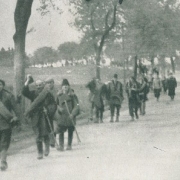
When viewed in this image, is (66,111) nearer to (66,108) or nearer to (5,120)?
(66,108)

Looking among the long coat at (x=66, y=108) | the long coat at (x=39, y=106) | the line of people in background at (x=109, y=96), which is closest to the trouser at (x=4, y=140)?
the long coat at (x=39, y=106)

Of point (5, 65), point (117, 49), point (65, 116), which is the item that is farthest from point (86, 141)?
point (5, 65)

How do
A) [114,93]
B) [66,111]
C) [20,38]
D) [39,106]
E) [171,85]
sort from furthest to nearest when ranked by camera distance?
1. [171,85]
2. [114,93]
3. [20,38]
4. [66,111]
5. [39,106]

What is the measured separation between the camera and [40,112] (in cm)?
1097

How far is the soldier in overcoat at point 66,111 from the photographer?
39.1 feet

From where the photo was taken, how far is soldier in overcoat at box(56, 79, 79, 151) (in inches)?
469

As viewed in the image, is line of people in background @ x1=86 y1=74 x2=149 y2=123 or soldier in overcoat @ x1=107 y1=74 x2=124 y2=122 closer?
line of people in background @ x1=86 y1=74 x2=149 y2=123

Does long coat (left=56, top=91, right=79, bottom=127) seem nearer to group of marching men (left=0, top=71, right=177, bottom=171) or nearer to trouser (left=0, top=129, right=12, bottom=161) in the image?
group of marching men (left=0, top=71, right=177, bottom=171)

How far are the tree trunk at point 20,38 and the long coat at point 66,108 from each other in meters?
4.88

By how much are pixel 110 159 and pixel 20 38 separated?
7.49 meters

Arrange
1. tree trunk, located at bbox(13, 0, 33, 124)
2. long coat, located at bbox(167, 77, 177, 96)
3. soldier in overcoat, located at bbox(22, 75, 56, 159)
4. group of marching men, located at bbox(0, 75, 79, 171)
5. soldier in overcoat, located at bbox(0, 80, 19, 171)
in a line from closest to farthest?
soldier in overcoat, located at bbox(0, 80, 19, 171), group of marching men, located at bbox(0, 75, 79, 171), soldier in overcoat, located at bbox(22, 75, 56, 159), tree trunk, located at bbox(13, 0, 33, 124), long coat, located at bbox(167, 77, 177, 96)

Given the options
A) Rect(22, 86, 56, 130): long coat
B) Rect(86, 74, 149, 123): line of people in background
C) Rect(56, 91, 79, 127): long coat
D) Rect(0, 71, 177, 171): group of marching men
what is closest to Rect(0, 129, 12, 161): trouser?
Rect(0, 71, 177, 171): group of marching men

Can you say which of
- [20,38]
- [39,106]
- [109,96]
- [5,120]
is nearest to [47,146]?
[39,106]

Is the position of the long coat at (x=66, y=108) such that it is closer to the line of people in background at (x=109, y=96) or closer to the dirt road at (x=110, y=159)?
the dirt road at (x=110, y=159)
